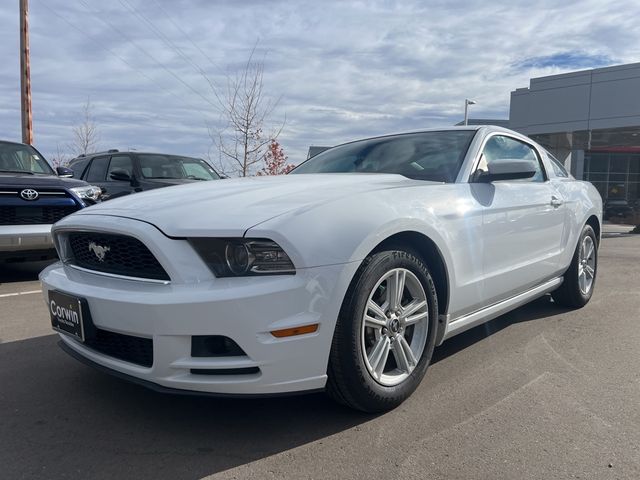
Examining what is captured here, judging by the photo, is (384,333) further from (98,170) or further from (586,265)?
(98,170)

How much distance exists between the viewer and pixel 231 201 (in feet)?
9.03

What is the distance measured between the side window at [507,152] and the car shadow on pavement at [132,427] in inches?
84.3

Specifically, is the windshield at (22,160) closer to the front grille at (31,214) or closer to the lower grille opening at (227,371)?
the front grille at (31,214)

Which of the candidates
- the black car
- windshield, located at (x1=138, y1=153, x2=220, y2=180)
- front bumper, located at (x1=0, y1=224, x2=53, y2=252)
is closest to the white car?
front bumper, located at (x1=0, y1=224, x2=53, y2=252)

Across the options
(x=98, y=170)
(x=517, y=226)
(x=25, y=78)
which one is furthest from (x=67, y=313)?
(x=25, y=78)

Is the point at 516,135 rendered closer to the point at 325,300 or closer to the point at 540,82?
the point at 325,300

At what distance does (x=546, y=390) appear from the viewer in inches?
123

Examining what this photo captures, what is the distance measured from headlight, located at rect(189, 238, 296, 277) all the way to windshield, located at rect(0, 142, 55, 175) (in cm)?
571

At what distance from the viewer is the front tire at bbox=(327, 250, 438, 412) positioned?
2.55m

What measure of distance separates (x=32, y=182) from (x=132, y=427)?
4521 mm

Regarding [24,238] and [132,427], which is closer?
[132,427]

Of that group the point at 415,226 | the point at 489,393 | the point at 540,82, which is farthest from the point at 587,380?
the point at 540,82

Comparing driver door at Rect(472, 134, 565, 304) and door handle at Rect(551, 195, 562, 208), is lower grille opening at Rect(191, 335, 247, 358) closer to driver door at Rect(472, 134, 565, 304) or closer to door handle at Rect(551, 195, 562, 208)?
driver door at Rect(472, 134, 565, 304)

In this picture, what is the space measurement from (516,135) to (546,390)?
7.41ft
